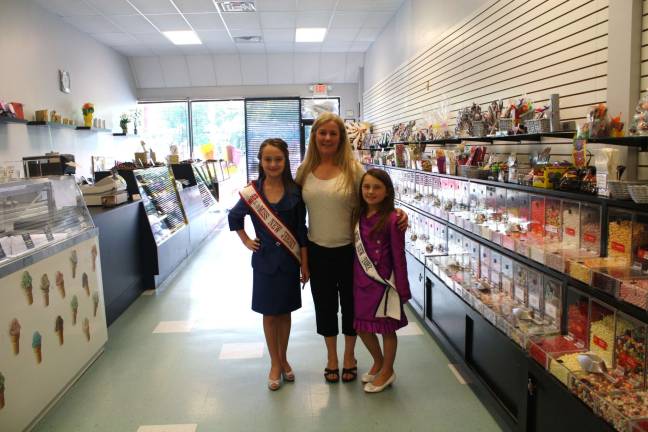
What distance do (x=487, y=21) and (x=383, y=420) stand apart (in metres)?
3.28

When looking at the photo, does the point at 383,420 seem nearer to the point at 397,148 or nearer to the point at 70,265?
the point at 70,265

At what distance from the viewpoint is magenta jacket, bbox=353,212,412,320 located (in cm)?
267

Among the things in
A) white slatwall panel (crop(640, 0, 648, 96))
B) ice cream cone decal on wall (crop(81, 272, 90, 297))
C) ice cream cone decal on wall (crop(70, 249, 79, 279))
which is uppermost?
white slatwall panel (crop(640, 0, 648, 96))

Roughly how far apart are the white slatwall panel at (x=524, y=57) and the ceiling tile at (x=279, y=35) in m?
3.70

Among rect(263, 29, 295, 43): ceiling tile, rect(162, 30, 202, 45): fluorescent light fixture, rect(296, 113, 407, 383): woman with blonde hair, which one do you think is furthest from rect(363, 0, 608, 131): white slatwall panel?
rect(162, 30, 202, 45): fluorescent light fixture

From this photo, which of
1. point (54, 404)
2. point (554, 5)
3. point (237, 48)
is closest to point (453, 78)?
point (554, 5)

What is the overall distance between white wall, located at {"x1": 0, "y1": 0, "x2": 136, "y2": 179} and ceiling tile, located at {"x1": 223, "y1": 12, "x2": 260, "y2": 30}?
8.72 feet

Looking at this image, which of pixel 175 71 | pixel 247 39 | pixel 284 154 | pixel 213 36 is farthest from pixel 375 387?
pixel 175 71

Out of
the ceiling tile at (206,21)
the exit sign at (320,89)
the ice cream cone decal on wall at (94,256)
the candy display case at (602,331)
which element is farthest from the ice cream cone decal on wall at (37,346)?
the exit sign at (320,89)

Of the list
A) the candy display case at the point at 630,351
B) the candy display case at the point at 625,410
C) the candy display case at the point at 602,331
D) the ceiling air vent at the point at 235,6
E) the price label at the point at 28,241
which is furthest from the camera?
the ceiling air vent at the point at 235,6

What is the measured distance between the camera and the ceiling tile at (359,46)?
10.0 meters

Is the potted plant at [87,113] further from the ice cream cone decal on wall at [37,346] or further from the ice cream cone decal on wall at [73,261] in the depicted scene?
the ice cream cone decal on wall at [37,346]

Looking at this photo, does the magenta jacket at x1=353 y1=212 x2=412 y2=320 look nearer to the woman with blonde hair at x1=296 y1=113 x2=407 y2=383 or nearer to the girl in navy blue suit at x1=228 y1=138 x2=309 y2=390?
the woman with blonde hair at x1=296 y1=113 x2=407 y2=383

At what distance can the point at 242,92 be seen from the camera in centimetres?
1173
